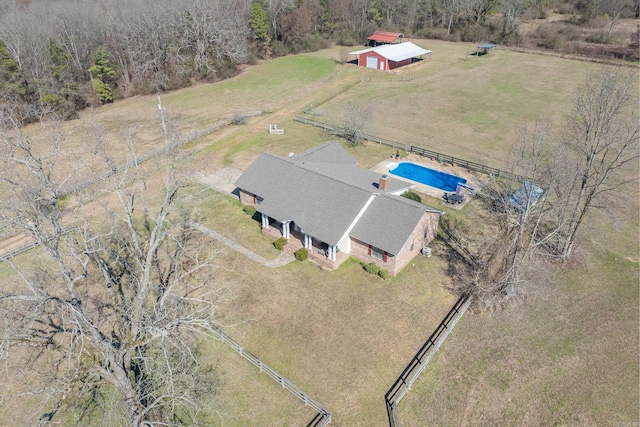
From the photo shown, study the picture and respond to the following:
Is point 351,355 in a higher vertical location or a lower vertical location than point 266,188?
lower

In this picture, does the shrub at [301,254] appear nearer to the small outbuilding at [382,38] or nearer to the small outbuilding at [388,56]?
the small outbuilding at [388,56]

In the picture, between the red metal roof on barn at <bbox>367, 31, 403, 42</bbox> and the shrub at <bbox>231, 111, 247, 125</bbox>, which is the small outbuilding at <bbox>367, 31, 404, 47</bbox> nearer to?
the red metal roof on barn at <bbox>367, 31, 403, 42</bbox>

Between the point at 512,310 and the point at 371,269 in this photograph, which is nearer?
the point at 512,310

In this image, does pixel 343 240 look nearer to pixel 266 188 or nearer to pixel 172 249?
pixel 266 188

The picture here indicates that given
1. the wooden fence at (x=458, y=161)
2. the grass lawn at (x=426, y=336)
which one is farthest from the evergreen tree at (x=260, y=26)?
the wooden fence at (x=458, y=161)

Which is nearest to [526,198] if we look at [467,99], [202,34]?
[467,99]

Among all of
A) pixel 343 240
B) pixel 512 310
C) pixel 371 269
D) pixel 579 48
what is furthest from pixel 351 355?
pixel 579 48
